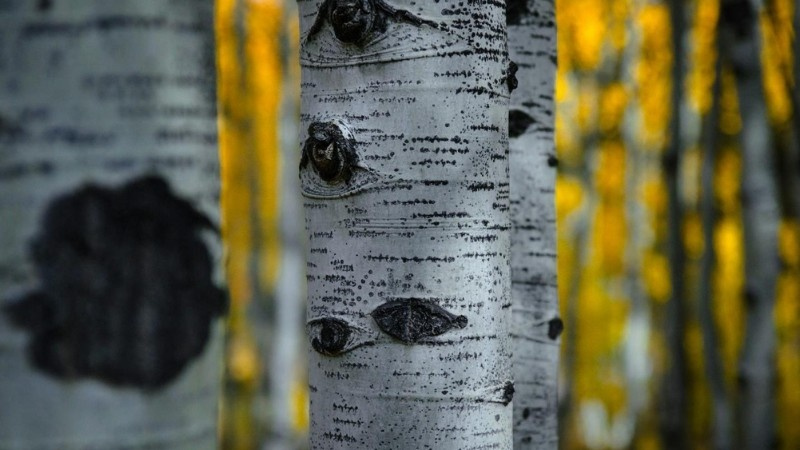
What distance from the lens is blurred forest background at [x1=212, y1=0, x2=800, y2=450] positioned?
4.50 metres

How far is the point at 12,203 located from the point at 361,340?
0.84 meters

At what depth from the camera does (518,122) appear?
2.51m

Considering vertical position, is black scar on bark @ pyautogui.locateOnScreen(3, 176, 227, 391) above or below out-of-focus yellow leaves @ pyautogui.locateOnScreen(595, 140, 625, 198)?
below

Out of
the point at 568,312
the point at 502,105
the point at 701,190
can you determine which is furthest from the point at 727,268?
the point at 502,105

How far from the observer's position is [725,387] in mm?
5207

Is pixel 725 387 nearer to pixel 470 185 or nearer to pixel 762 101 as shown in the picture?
pixel 762 101

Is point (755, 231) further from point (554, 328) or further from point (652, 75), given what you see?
point (652, 75)

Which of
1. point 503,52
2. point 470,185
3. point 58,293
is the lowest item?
point 58,293

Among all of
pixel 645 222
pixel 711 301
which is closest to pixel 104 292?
pixel 711 301

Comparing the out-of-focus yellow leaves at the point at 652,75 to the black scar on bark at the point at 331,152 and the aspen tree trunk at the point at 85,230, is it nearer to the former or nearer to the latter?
the black scar on bark at the point at 331,152

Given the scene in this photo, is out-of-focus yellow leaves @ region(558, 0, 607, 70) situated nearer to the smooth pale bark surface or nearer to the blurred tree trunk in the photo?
the blurred tree trunk

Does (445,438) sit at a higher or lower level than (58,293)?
lower

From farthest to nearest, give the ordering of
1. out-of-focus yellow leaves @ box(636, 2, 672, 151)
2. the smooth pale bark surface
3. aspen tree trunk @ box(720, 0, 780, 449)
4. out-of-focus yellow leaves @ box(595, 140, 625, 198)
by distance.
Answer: out-of-focus yellow leaves @ box(595, 140, 625, 198) → out-of-focus yellow leaves @ box(636, 2, 672, 151) → aspen tree trunk @ box(720, 0, 780, 449) → the smooth pale bark surface

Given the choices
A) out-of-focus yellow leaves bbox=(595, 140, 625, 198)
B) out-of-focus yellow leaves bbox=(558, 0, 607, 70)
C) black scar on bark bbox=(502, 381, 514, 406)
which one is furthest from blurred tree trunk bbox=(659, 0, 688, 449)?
out-of-focus yellow leaves bbox=(595, 140, 625, 198)
